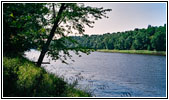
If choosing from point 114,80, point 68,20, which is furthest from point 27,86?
point 114,80

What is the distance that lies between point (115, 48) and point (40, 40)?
449 ft

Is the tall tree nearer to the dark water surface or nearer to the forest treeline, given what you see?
the dark water surface

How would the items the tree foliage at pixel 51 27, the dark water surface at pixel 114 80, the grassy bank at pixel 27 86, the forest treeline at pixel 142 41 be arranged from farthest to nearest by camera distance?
the forest treeline at pixel 142 41
the dark water surface at pixel 114 80
the tree foliage at pixel 51 27
the grassy bank at pixel 27 86

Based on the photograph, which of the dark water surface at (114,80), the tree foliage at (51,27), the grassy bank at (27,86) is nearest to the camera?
the grassy bank at (27,86)

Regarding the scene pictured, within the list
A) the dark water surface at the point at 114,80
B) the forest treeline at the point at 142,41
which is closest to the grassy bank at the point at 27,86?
the dark water surface at the point at 114,80

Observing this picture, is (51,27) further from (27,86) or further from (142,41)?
(142,41)

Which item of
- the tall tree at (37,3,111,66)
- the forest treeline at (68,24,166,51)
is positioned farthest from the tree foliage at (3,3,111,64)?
the forest treeline at (68,24,166,51)

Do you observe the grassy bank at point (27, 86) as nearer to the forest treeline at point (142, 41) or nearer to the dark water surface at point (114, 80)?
the dark water surface at point (114, 80)

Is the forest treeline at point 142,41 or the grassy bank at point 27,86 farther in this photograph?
the forest treeline at point 142,41

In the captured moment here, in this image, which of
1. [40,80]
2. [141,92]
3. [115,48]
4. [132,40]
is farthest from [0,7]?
[115,48]

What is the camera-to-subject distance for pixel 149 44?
118m

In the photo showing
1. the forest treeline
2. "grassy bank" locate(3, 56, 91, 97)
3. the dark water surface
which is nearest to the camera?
"grassy bank" locate(3, 56, 91, 97)

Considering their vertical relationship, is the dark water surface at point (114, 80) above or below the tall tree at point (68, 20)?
below

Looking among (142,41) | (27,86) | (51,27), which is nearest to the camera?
(27,86)
